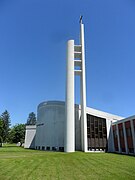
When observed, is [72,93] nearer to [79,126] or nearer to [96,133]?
[79,126]

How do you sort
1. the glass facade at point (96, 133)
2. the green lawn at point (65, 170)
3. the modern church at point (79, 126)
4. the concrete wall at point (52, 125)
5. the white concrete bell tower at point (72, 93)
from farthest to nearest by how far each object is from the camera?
the concrete wall at point (52, 125)
the glass facade at point (96, 133)
the white concrete bell tower at point (72, 93)
the modern church at point (79, 126)
the green lawn at point (65, 170)

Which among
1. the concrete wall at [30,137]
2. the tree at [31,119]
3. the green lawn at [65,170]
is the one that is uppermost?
the tree at [31,119]

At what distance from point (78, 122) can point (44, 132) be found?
1055cm

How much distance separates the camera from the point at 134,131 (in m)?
28.6

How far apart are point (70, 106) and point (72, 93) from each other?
3279 millimetres

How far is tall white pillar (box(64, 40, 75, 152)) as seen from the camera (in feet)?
116

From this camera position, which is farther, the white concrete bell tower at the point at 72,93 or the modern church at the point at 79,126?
the white concrete bell tower at the point at 72,93

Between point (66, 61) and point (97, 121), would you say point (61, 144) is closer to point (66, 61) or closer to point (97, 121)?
point (97, 121)

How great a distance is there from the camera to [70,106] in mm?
37562

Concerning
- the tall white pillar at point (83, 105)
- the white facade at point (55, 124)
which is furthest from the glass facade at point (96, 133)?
the tall white pillar at point (83, 105)

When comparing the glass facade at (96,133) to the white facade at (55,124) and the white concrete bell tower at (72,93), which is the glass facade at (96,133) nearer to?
the white facade at (55,124)

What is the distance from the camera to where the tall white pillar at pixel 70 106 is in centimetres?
3528

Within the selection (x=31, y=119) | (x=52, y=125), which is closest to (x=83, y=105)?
(x=52, y=125)

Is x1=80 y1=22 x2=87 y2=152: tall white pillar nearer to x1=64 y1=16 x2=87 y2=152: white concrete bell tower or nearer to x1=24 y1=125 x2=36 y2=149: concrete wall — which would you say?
x1=64 y1=16 x2=87 y2=152: white concrete bell tower
